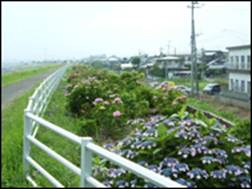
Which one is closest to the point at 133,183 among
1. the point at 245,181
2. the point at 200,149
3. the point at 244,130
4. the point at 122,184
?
the point at 122,184

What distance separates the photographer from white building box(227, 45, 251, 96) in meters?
26.1

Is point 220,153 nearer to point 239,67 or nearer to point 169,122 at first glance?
point 169,122

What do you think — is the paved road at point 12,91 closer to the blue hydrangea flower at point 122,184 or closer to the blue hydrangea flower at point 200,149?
the blue hydrangea flower at point 122,184

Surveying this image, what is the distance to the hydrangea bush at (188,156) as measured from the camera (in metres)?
4.07

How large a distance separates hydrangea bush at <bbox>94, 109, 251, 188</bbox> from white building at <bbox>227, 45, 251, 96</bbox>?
20.6 metres

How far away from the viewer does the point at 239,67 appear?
27.8 metres

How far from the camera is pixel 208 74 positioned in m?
37.6

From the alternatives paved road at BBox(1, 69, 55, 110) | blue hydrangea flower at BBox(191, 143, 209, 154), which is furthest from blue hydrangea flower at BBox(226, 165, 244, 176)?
paved road at BBox(1, 69, 55, 110)

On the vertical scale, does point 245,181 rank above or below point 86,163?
below

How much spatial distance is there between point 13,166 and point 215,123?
2.24m

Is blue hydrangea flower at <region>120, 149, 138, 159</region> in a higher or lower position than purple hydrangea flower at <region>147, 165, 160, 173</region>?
higher

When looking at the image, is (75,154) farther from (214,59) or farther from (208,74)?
(214,59)

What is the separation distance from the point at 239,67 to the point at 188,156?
24339 mm

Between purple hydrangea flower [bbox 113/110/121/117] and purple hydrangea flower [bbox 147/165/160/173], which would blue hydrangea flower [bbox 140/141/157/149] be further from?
purple hydrangea flower [bbox 113/110/121/117]
